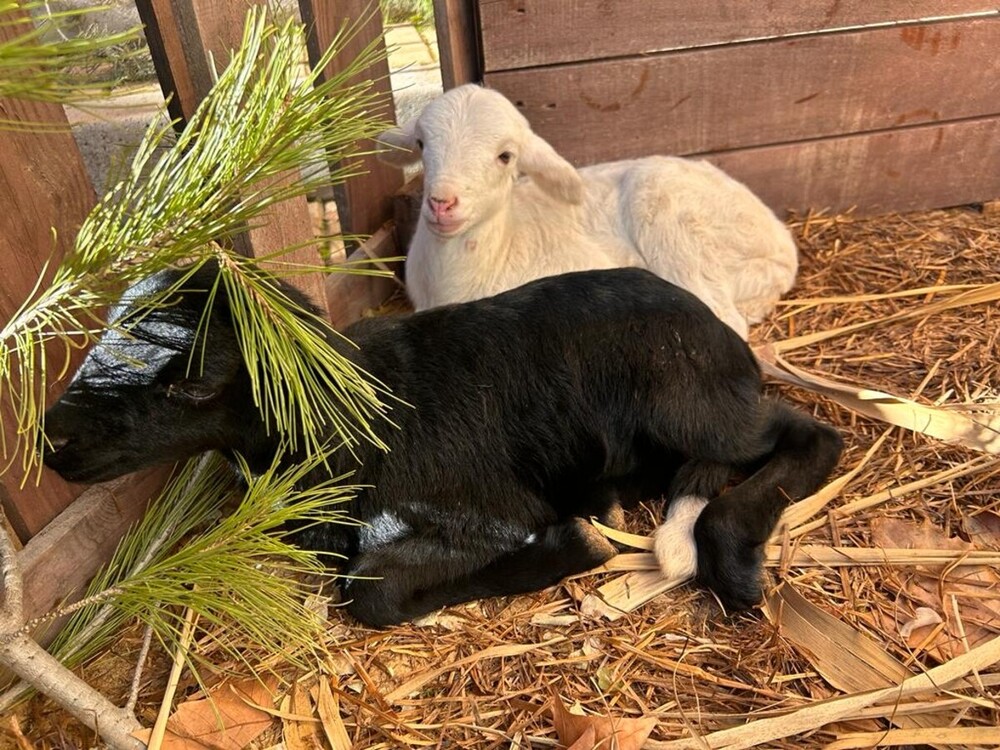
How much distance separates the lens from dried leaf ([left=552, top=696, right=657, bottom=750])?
67.5 inches

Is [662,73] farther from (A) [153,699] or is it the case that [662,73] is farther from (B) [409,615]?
(A) [153,699]

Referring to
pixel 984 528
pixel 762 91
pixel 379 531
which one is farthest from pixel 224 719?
pixel 762 91

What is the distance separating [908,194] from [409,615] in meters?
3.55

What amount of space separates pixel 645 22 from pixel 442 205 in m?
1.56

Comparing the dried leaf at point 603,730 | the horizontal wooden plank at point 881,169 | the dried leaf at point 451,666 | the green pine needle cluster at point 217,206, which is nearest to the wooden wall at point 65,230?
the green pine needle cluster at point 217,206

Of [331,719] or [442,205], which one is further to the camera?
[442,205]

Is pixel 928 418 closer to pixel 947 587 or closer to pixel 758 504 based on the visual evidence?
pixel 947 587

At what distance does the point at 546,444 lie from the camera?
2.24 m

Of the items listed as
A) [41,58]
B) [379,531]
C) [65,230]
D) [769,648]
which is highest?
[41,58]

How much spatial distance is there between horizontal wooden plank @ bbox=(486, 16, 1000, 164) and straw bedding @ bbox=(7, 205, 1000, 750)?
1.74m

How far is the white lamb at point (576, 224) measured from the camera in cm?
288

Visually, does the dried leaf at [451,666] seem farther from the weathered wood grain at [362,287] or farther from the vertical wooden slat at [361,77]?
the vertical wooden slat at [361,77]

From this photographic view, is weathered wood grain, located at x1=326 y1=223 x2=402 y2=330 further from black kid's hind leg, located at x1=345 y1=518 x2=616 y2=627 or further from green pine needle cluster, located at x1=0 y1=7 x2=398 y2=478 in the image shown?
green pine needle cluster, located at x1=0 y1=7 x2=398 y2=478

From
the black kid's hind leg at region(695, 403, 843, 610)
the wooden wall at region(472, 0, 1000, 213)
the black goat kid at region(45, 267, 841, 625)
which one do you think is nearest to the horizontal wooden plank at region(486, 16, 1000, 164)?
the wooden wall at region(472, 0, 1000, 213)
